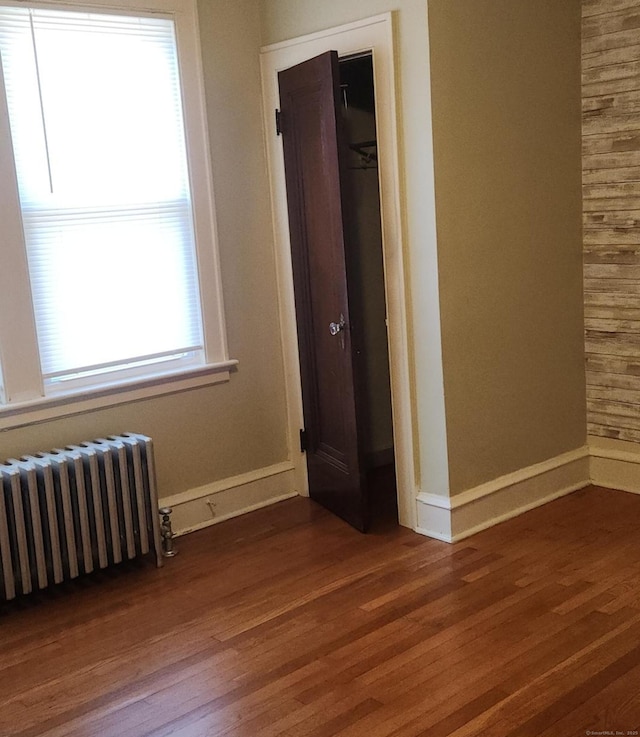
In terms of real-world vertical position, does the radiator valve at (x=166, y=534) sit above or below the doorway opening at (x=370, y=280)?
below

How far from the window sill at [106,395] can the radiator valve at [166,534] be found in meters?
0.52

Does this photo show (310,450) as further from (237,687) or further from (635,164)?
(635,164)

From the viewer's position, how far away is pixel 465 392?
3.76 m

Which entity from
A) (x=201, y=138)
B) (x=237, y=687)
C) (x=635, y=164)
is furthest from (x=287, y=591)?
(x=635, y=164)

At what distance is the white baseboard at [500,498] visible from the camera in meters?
3.76

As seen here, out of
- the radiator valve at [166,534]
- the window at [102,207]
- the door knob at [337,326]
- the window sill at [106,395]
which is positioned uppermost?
the window at [102,207]

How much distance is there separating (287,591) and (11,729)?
114 centimetres

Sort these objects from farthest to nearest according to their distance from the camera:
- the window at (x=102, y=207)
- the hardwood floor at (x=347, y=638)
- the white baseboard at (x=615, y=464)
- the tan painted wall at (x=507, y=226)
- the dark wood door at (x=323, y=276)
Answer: the white baseboard at (x=615, y=464), the dark wood door at (x=323, y=276), the tan painted wall at (x=507, y=226), the window at (x=102, y=207), the hardwood floor at (x=347, y=638)

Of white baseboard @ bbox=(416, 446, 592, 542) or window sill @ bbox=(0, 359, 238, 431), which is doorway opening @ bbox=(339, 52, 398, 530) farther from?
window sill @ bbox=(0, 359, 238, 431)

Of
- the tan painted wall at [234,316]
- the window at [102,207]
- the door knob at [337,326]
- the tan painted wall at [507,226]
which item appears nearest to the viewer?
the window at [102,207]

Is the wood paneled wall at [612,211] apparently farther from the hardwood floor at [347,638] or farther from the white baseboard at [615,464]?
the hardwood floor at [347,638]

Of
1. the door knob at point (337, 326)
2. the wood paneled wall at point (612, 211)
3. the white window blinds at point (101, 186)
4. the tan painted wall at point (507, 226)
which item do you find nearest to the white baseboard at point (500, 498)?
the tan painted wall at point (507, 226)

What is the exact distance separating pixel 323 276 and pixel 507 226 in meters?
0.85

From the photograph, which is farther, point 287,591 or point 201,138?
point 201,138
